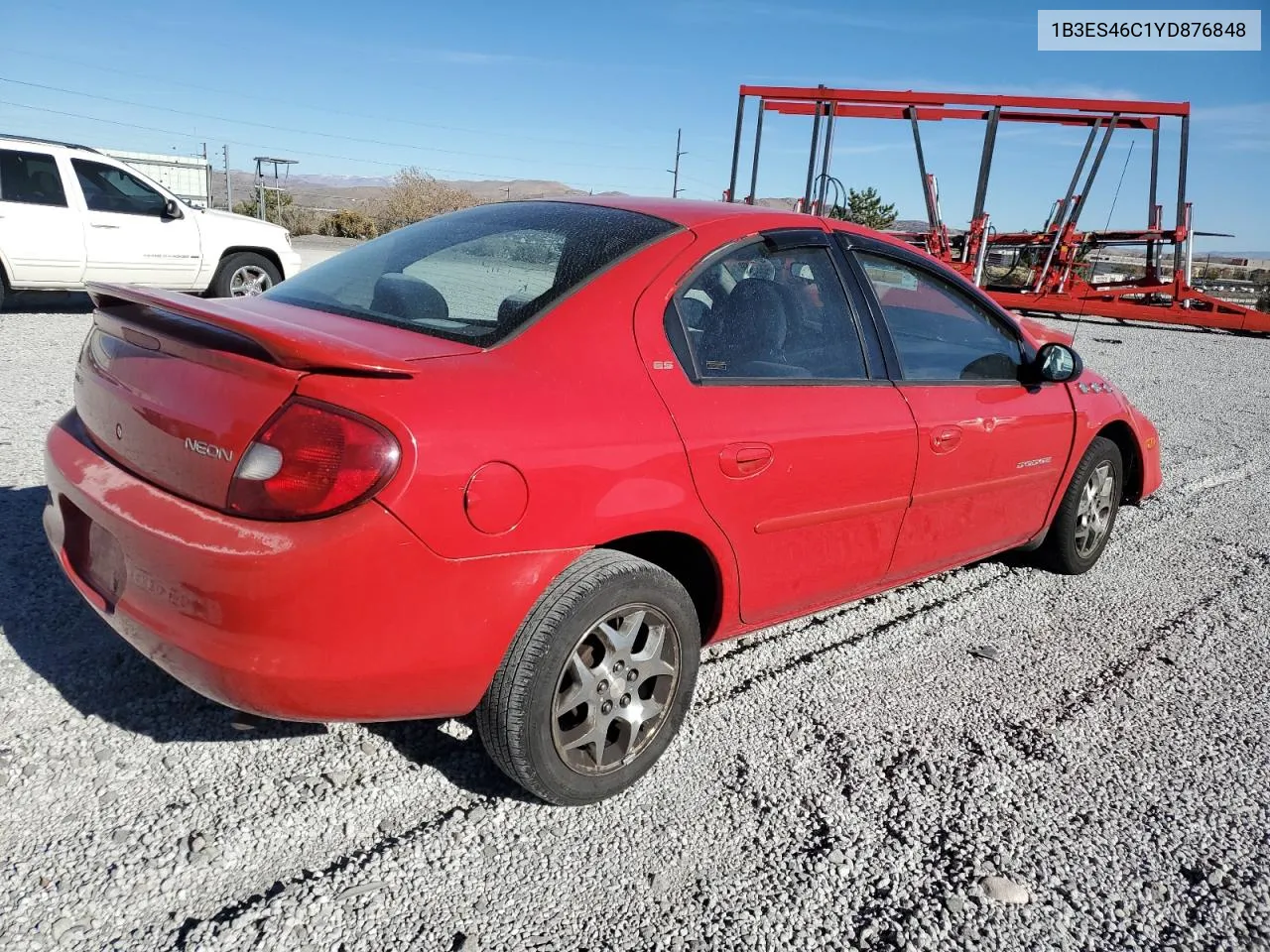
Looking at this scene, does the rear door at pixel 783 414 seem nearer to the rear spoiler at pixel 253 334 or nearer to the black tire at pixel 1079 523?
the rear spoiler at pixel 253 334

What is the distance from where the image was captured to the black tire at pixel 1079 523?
14.0ft

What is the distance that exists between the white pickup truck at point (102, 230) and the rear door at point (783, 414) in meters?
8.26

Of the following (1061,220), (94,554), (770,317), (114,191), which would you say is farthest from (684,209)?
(1061,220)

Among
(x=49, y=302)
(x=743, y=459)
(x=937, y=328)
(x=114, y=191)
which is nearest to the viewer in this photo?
(x=743, y=459)

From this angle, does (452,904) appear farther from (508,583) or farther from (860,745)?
(860,745)

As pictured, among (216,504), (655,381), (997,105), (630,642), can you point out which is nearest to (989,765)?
(630,642)

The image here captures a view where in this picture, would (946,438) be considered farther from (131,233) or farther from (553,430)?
(131,233)

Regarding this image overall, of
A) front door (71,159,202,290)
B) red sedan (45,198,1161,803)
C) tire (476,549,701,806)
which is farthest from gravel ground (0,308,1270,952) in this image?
front door (71,159,202,290)

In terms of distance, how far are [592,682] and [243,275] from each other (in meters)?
9.78

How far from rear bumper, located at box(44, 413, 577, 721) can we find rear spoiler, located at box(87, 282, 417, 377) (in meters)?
0.32

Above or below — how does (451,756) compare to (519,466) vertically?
below

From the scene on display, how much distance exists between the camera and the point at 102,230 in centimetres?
969

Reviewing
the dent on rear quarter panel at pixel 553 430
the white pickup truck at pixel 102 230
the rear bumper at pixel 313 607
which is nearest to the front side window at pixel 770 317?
the dent on rear quarter panel at pixel 553 430

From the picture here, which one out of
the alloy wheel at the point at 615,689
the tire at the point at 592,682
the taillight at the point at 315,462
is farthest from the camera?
the alloy wheel at the point at 615,689
